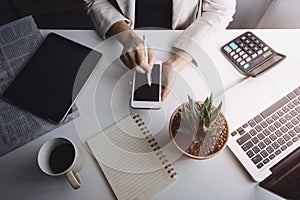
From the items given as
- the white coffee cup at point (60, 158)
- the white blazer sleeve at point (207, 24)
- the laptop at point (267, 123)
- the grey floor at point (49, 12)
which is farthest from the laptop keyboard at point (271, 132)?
the grey floor at point (49, 12)

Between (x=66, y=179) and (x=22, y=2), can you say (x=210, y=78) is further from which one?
(x=22, y=2)

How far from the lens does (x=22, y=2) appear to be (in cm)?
192

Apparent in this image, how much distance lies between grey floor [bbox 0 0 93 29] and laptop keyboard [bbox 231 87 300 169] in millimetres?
1186

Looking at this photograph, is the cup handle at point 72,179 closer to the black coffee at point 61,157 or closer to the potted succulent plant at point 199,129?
the black coffee at point 61,157

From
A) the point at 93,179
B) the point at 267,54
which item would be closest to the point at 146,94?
the point at 93,179

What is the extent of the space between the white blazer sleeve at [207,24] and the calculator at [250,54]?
6 centimetres

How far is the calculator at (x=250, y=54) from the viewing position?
874 mm

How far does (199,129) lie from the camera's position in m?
0.73

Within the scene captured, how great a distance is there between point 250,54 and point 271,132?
217 mm

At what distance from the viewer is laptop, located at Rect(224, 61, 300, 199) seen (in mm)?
750

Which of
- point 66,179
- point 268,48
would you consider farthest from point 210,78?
point 66,179

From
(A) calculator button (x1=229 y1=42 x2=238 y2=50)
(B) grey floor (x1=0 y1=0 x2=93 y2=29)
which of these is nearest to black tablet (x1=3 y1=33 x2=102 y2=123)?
(A) calculator button (x1=229 y1=42 x2=238 y2=50)

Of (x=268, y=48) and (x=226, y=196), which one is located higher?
(x=268, y=48)

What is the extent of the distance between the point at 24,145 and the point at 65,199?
0.53 ft
